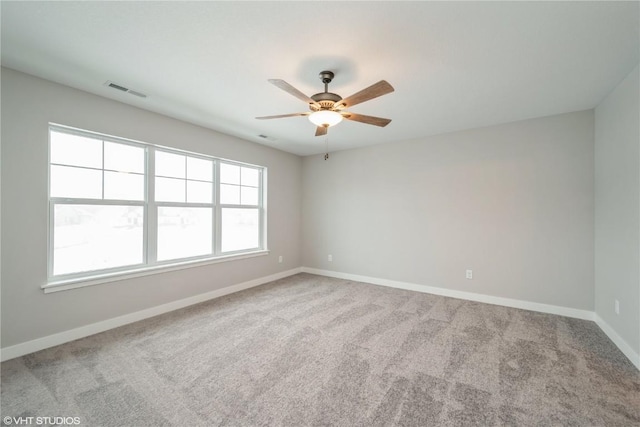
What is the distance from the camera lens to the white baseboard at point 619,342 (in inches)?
87.6

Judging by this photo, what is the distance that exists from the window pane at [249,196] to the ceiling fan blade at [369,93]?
2.95 m

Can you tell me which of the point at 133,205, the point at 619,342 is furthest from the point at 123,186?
the point at 619,342

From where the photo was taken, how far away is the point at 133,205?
Answer: 323cm

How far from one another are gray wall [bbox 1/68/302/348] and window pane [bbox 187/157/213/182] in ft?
0.87

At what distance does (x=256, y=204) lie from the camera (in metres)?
4.95

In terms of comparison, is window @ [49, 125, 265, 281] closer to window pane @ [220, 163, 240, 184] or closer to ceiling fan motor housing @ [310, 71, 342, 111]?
window pane @ [220, 163, 240, 184]

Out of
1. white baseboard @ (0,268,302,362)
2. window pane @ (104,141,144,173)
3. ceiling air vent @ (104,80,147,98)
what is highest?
ceiling air vent @ (104,80,147,98)

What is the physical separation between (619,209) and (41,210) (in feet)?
18.8

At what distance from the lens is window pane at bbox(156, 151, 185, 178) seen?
351 cm

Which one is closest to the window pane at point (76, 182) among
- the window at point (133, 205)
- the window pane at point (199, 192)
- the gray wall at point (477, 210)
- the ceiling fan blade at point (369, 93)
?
the window at point (133, 205)

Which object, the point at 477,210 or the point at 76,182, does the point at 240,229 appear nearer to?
the point at 76,182

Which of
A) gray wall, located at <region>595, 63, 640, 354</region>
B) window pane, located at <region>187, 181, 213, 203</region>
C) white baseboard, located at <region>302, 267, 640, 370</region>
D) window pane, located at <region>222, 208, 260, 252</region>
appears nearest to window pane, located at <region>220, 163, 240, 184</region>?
window pane, located at <region>187, 181, 213, 203</region>

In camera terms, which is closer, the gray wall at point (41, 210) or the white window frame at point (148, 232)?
the gray wall at point (41, 210)

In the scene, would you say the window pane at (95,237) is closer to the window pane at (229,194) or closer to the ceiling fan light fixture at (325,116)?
the window pane at (229,194)
